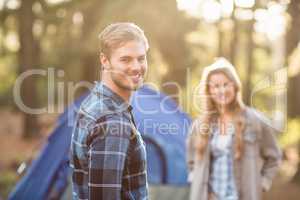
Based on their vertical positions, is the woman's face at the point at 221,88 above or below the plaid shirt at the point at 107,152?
above

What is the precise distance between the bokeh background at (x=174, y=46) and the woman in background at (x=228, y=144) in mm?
2160

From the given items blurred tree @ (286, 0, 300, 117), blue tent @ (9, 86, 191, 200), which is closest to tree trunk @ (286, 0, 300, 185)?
blurred tree @ (286, 0, 300, 117)

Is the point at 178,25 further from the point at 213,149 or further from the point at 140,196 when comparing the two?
the point at 140,196

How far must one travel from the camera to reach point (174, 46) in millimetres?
9070

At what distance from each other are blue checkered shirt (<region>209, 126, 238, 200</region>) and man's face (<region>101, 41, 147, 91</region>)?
1.83 m

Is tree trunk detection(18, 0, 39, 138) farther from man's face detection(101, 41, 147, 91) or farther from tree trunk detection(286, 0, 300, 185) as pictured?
man's face detection(101, 41, 147, 91)

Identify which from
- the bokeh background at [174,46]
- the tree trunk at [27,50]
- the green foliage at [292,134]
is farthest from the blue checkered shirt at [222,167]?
the tree trunk at [27,50]

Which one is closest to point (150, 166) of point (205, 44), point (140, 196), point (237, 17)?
point (140, 196)

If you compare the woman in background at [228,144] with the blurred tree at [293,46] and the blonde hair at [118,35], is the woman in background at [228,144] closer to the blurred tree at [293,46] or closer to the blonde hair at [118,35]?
the blonde hair at [118,35]

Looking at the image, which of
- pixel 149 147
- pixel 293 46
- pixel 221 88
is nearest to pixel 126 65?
pixel 221 88

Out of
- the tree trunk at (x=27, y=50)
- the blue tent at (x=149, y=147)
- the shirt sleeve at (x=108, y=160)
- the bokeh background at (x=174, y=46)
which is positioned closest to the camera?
the shirt sleeve at (x=108, y=160)

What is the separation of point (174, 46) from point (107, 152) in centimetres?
754

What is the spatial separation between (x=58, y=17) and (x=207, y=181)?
8.11 meters

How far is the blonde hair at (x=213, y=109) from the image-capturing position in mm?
3500
